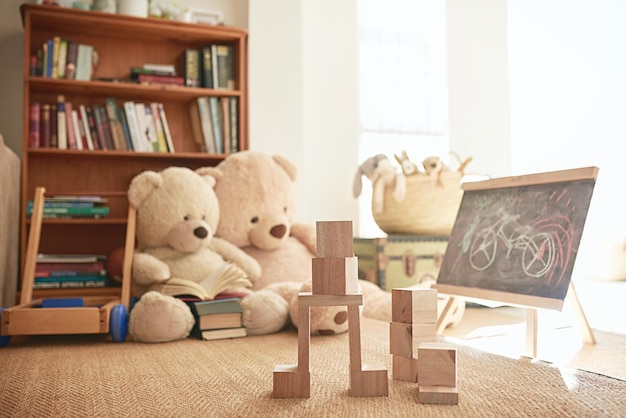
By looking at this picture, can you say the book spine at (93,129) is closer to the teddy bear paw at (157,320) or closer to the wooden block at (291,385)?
the teddy bear paw at (157,320)

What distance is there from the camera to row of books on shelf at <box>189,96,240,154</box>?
2721 mm

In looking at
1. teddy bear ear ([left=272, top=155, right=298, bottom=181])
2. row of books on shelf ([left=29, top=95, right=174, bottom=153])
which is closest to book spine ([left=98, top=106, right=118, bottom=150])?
row of books on shelf ([left=29, top=95, right=174, bottom=153])

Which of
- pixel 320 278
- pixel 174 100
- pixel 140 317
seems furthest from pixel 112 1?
pixel 320 278

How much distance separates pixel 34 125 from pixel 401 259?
1.73 metres

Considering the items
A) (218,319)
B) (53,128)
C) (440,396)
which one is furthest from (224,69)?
(440,396)

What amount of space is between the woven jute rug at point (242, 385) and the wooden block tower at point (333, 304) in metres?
0.03

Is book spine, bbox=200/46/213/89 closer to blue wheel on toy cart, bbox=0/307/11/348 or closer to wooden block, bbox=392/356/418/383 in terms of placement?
blue wheel on toy cart, bbox=0/307/11/348

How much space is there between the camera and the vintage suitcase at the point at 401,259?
2574 millimetres

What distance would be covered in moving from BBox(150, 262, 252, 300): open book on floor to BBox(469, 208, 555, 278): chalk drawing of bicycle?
81cm

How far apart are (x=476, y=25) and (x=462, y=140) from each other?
2.42 ft

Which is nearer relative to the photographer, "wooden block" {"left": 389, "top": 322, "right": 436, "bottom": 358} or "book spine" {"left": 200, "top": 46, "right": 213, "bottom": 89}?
"wooden block" {"left": 389, "top": 322, "right": 436, "bottom": 358}

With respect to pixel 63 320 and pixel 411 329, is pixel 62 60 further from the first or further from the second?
pixel 411 329

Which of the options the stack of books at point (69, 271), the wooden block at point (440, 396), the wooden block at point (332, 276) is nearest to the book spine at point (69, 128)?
the stack of books at point (69, 271)

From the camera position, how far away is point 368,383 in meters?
1.12
